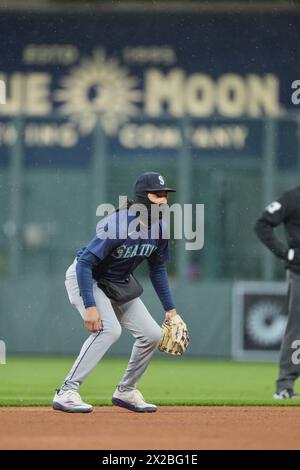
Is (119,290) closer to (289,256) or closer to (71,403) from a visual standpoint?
(71,403)

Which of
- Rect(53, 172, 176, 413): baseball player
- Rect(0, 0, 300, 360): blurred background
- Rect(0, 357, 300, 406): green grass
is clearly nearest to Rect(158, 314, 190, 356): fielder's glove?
Rect(53, 172, 176, 413): baseball player

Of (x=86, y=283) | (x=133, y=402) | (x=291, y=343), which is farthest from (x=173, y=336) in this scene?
(x=291, y=343)

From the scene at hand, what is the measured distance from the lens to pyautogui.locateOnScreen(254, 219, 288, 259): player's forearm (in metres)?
9.91

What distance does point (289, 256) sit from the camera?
32.7 feet

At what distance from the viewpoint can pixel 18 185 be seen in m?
16.2

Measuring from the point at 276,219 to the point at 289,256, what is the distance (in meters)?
0.32

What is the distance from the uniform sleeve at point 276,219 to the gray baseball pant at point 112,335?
5.59ft

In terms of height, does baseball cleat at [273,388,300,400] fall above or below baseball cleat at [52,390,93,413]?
below

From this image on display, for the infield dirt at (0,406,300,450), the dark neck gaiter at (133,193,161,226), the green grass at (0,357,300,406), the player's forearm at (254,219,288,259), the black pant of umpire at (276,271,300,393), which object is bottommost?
the green grass at (0,357,300,406)

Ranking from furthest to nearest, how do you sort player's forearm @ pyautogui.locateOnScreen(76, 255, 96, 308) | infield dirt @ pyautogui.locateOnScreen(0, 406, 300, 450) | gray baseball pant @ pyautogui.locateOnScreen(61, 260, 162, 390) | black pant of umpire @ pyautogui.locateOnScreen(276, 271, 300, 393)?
black pant of umpire @ pyautogui.locateOnScreen(276, 271, 300, 393) < gray baseball pant @ pyautogui.locateOnScreen(61, 260, 162, 390) < player's forearm @ pyautogui.locateOnScreen(76, 255, 96, 308) < infield dirt @ pyautogui.locateOnScreen(0, 406, 300, 450)

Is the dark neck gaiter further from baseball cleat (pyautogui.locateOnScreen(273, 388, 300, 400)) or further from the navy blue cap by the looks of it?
baseball cleat (pyautogui.locateOnScreen(273, 388, 300, 400))
